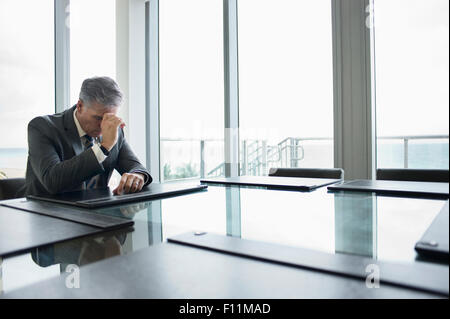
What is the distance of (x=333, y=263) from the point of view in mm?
365

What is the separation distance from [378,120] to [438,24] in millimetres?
1653

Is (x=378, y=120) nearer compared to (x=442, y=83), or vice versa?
(x=442, y=83)

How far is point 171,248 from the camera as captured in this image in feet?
Answer: 1.43

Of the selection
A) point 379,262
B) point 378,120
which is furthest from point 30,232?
point 378,120

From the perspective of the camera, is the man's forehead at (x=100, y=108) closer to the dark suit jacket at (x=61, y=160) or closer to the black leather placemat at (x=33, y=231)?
the dark suit jacket at (x=61, y=160)

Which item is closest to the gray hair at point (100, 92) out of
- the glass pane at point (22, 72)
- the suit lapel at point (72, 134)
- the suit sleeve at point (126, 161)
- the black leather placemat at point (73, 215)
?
the suit lapel at point (72, 134)

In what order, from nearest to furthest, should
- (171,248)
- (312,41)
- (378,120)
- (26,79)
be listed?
(171,248), (378,120), (312,41), (26,79)

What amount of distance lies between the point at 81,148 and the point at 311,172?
3.38 ft

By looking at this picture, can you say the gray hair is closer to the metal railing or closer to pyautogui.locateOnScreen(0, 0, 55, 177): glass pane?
the metal railing

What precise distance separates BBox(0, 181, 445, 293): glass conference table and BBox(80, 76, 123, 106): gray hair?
56cm

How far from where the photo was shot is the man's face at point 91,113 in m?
1.26

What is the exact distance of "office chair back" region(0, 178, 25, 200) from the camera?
4.18 feet

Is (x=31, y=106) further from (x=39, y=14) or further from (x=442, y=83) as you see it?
(x=442, y=83)

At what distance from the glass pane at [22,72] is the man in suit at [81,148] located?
1.49 m
